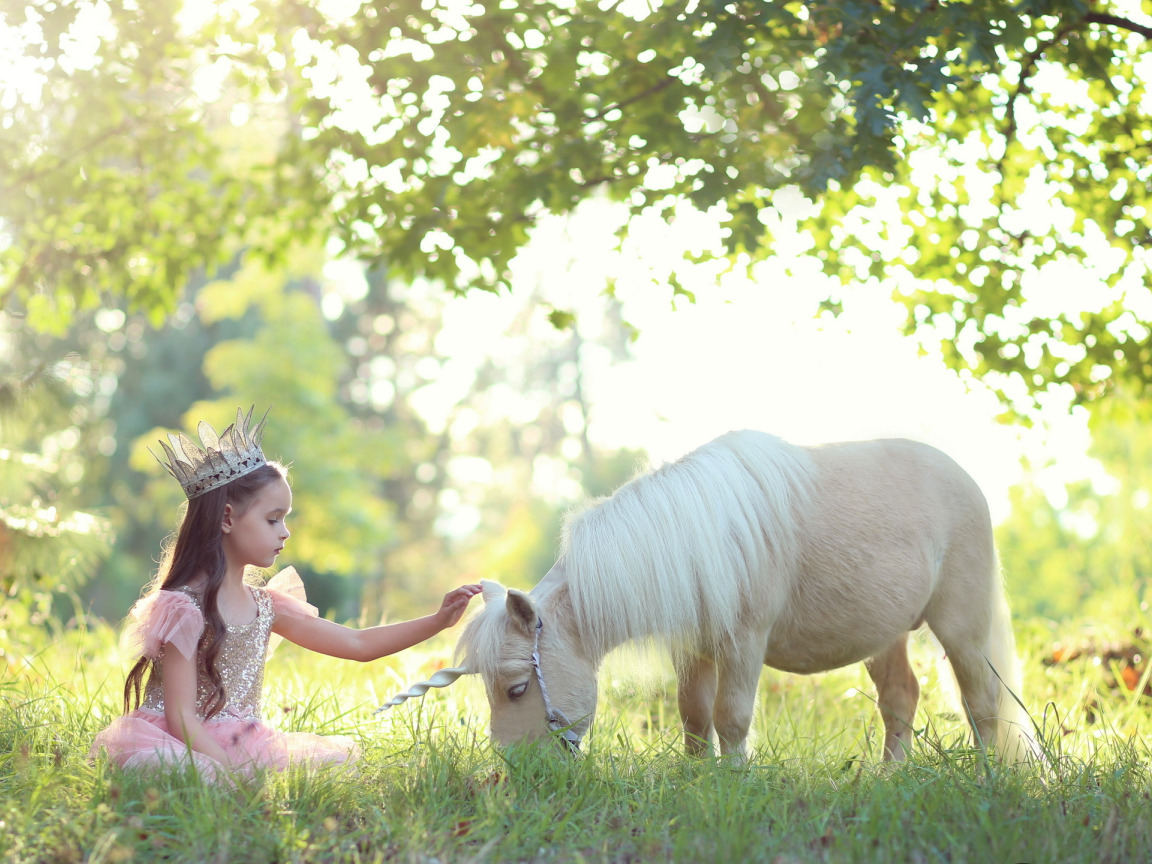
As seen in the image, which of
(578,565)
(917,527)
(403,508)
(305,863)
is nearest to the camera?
(305,863)

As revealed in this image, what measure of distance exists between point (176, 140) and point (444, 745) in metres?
5.12

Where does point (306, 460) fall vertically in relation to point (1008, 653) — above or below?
below

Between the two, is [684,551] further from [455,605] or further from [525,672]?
[455,605]

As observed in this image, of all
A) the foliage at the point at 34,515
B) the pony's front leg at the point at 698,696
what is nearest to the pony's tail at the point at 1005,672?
the pony's front leg at the point at 698,696

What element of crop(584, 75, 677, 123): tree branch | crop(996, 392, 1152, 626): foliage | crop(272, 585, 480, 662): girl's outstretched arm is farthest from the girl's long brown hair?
crop(996, 392, 1152, 626): foliage

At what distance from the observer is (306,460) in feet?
53.9

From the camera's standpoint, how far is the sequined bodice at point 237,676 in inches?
133

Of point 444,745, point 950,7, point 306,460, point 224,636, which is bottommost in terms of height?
point 306,460

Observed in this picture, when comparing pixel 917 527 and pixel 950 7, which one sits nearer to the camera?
pixel 950 7

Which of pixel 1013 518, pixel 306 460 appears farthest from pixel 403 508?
pixel 1013 518

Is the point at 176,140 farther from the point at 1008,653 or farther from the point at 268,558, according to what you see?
the point at 1008,653

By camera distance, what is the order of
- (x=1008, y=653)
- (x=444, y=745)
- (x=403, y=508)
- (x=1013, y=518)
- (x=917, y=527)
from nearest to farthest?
(x=444, y=745)
(x=917, y=527)
(x=1008, y=653)
(x=1013, y=518)
(x=403, y=508)

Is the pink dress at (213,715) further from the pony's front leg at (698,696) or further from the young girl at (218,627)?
the pony's front leg at (698,696)

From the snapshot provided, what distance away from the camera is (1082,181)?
532cm
